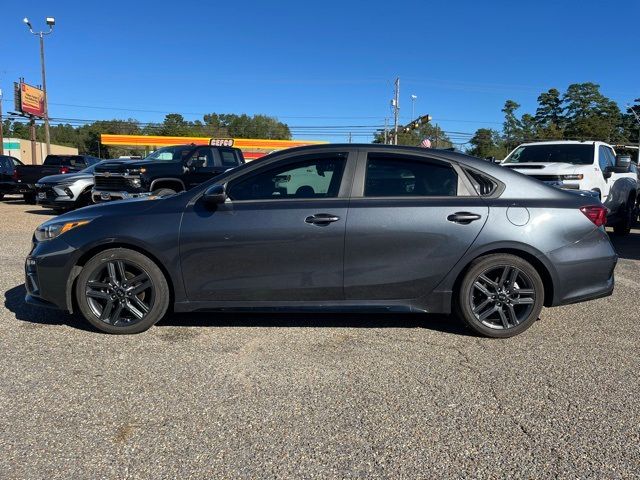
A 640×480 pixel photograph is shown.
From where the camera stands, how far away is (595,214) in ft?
14.2

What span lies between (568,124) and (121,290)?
308 feet

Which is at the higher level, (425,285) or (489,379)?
(425,285)

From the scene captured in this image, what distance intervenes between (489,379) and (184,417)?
2054 millimetres

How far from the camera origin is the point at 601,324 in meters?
4.76

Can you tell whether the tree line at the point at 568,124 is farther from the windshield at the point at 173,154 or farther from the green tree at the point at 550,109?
the windshield at the point at 173,154

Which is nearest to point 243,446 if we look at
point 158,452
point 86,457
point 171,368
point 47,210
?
point 158,452

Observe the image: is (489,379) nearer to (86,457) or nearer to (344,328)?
(344,328)

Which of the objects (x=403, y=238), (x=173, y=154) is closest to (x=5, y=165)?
(x=173, y=154)

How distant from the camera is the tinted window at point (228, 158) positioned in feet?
41.9

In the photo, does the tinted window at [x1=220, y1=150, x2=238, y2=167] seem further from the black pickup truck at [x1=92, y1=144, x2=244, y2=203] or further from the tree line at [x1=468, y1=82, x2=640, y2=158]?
the tree line at [x1=468, y1=82, x2=640, y2=158]

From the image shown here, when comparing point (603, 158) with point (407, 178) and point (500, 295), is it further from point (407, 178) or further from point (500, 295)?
point (407, 178)

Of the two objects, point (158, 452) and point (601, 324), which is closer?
point (158, 452)

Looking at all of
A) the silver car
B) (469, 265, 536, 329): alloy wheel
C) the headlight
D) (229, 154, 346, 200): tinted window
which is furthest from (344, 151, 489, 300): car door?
the silver car

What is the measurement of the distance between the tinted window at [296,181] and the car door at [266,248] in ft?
0.16
